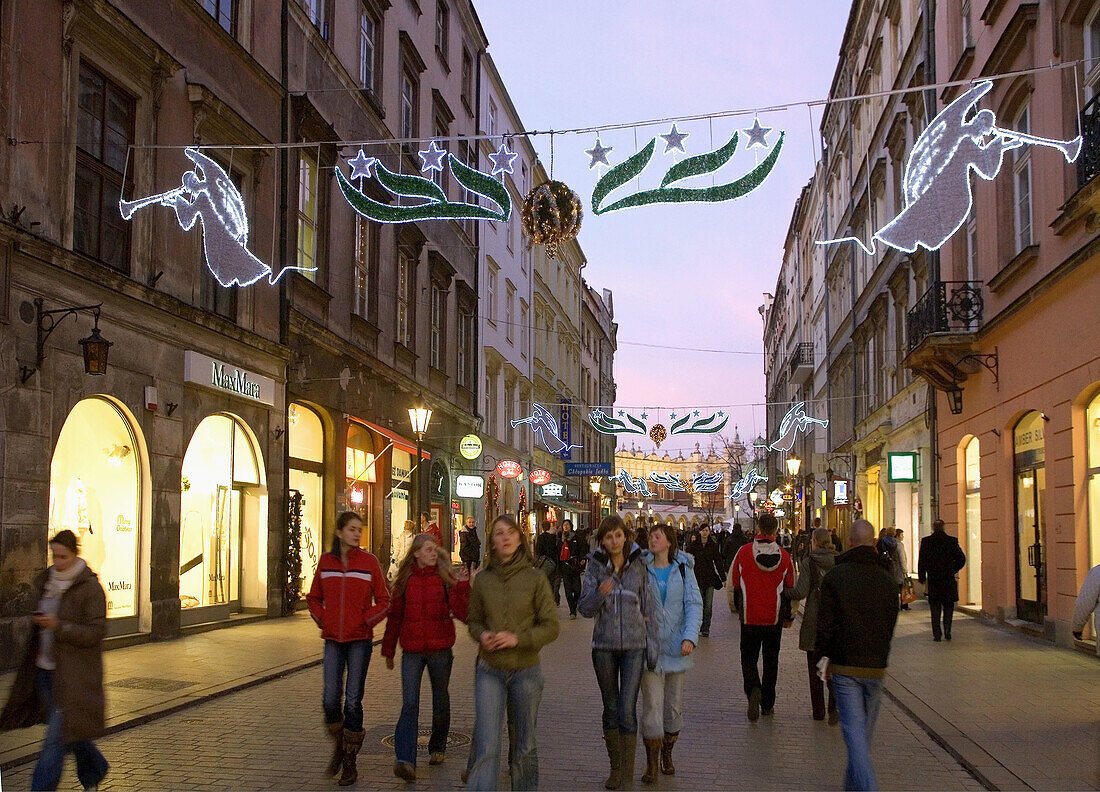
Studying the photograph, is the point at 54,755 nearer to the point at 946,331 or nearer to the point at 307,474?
the point at 307,474

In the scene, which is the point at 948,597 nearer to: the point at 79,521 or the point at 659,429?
the point at 79,521

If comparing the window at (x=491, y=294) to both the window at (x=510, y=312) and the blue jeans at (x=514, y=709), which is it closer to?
the window at (x=510, y=312)

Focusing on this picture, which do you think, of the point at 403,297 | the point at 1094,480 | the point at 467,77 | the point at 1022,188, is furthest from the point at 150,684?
the point at 467,77

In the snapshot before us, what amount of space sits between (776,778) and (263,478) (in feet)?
42.2

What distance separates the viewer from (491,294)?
125 feet

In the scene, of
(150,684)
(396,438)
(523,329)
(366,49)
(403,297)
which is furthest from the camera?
(523,329)

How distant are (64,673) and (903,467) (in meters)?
21.7

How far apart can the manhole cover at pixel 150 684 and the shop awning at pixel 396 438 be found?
11.0 meters

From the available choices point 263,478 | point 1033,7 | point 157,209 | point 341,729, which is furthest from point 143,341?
point 1033,7

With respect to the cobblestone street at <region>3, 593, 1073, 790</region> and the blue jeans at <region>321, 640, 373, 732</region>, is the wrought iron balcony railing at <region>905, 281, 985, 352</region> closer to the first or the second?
the cobblestone street at <region>3, 593, 1073, 790</region>

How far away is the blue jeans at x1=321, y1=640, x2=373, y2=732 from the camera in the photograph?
757 centimetres

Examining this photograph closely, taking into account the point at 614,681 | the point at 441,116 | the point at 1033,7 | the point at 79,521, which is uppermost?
the point at 441,116

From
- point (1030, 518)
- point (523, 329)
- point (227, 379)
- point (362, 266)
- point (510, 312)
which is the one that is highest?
point (510, 312)

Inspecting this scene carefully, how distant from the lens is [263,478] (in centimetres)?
1878
